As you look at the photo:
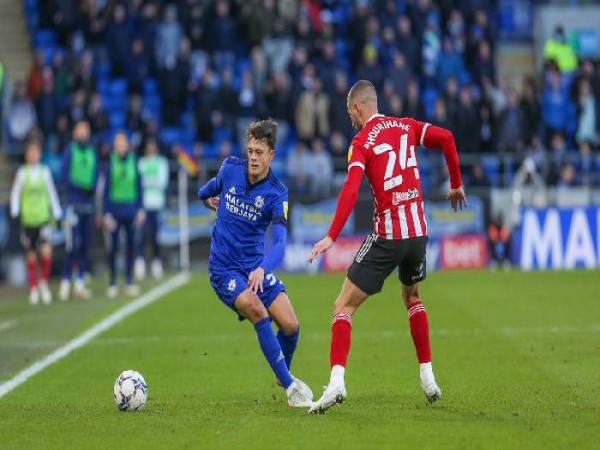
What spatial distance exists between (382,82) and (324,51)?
1477 millimetres

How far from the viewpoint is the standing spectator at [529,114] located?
2781 cm

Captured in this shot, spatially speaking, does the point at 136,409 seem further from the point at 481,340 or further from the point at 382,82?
the point at 382,82

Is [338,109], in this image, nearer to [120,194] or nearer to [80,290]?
[120,194]

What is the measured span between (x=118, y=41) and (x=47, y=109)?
2.32 metres

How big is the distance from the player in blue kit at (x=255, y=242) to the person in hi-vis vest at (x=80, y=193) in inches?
381

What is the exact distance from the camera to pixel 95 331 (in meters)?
15.4

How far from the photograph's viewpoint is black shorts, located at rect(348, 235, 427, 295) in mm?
9469

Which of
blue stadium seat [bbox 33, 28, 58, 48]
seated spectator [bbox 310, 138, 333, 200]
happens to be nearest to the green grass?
seated spectator [bbox 310, 138, 333, 200]

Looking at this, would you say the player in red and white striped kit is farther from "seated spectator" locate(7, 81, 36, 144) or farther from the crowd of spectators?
"seated spectator" locate(7, 81, 36, 144)

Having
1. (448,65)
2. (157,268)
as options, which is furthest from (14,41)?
(448,65)

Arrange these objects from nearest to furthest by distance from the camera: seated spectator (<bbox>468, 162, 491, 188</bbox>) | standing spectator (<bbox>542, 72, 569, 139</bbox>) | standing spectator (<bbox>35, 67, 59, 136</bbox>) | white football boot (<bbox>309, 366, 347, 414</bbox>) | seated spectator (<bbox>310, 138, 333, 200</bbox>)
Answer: white football boot (<bbox>309, 366, 347, 414</bbox>) < seated spectator (<bbox>310, 138, 333, 200</bbox>) < seated spectator (<bbox>468, 162, 491, 188</bbox>) < standing spectator (<bbox>35, 67, 59, 136</bbox>) < standing spectator (<bbox>542, 72, 569, 139</bbox>)

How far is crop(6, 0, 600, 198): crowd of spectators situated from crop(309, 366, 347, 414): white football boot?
16.2 m

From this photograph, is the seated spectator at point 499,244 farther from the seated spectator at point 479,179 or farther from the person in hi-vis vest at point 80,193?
the person in hi-vis vest at point 80,193

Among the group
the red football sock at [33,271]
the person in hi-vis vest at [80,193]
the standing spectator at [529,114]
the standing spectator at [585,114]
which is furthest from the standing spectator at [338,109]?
the red football sock at [33,271]
